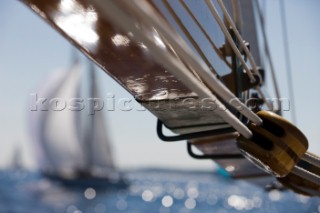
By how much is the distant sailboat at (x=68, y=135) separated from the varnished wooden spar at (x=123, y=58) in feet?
87.4

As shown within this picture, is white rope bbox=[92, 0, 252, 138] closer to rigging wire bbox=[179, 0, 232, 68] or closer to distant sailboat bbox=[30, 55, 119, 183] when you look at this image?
rigging wire bbox=[179, 0, 232, 68]

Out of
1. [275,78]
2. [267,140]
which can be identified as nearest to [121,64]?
[267,140]

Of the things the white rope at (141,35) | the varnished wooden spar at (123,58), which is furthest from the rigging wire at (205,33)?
the white rope at (141,35)

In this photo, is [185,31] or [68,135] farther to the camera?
[68,135]

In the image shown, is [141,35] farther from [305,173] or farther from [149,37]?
[305,173]

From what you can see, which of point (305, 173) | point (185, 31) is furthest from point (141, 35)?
point (305, 173)

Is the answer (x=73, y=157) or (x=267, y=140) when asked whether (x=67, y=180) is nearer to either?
(x=73, y=157)

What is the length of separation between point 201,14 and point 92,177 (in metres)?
32.3

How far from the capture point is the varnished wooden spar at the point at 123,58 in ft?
3.23

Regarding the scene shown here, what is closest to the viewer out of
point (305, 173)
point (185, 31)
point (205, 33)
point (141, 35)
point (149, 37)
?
point (141, 35)

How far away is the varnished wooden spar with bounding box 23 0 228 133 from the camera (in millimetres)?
985

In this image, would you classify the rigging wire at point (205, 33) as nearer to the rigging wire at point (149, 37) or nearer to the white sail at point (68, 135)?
the rigging wire at point (149, 37)

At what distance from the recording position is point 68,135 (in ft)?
96.8

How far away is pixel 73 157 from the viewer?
3039cm
